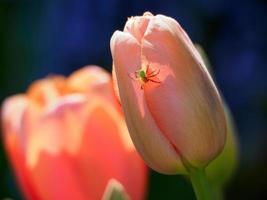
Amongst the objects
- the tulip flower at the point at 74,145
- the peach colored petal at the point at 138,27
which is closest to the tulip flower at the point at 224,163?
the tulip flower at the point at 74,145

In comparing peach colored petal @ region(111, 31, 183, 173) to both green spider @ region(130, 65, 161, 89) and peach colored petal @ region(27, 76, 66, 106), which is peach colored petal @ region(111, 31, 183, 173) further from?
peach colored petal @ region(27, 76, 66, 106)

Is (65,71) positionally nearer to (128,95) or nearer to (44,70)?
(44,70)

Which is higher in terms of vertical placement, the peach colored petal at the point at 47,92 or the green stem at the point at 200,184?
the peach colored petal at the point at 47,92

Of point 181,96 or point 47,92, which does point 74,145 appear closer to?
point 47,92

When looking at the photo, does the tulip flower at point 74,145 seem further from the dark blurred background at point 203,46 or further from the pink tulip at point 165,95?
the dark blurred background at point 203,46

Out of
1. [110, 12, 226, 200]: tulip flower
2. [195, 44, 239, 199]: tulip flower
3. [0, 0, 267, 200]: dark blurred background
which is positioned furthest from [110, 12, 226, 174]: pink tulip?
[0, 0, 267, 200]: dark blurred background

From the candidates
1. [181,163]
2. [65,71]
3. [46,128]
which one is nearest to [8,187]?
[65,71]
